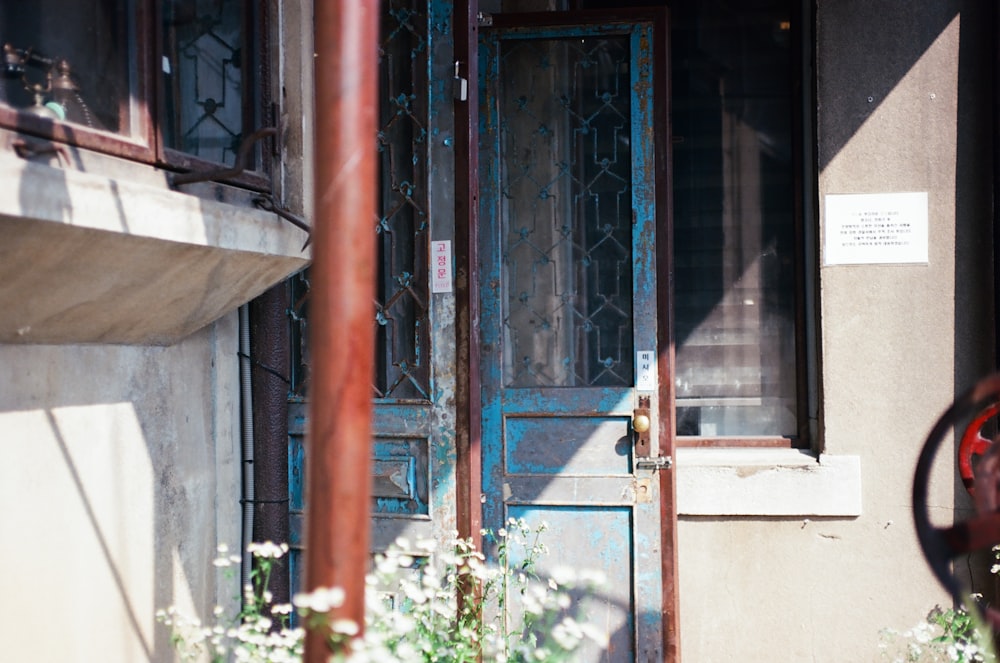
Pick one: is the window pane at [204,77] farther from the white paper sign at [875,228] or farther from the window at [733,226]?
the white paper sign at [875,228]

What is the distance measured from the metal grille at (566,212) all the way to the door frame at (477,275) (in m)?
0.14

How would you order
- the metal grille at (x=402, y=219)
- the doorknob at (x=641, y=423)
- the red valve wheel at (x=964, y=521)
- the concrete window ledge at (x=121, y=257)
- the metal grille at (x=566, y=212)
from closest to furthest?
the red valve wheel at (x=964, y=521) → the concrete window ledge at (x=121, y=257) → the metal grille at (x=402, y=219) → the doorknob at (x=641, y=423) → the metal grille at (x=566, y=212)

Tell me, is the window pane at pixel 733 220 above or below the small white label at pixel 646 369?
above

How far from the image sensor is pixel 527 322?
13.0 feet

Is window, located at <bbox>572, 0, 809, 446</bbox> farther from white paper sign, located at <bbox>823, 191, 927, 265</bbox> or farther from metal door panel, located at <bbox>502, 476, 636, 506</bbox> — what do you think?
metal door panel, located at <bbox>502, 476, 636, 506</bbox>

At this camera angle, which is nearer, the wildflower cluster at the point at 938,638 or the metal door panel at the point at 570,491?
the wildflower cluster at the point at 938,638

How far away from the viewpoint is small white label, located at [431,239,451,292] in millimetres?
3379

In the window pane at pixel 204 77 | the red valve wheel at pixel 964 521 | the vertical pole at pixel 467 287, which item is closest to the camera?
the red valve wheel at pixel 964 521

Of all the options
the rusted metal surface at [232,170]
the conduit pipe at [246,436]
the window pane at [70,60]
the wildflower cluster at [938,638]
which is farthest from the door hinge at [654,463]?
the window pane at [70,60]

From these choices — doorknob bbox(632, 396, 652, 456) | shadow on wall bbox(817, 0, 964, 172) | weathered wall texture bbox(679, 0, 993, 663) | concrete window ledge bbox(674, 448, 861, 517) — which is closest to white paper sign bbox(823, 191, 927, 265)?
weathered wall texture bbox(679, 0, 993, 663)

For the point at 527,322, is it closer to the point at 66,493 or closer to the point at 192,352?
the point at 192,352

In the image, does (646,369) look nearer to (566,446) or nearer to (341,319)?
(566,446)

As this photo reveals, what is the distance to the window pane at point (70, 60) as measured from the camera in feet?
7.21

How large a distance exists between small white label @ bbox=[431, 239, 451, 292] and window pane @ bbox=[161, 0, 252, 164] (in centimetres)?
83
